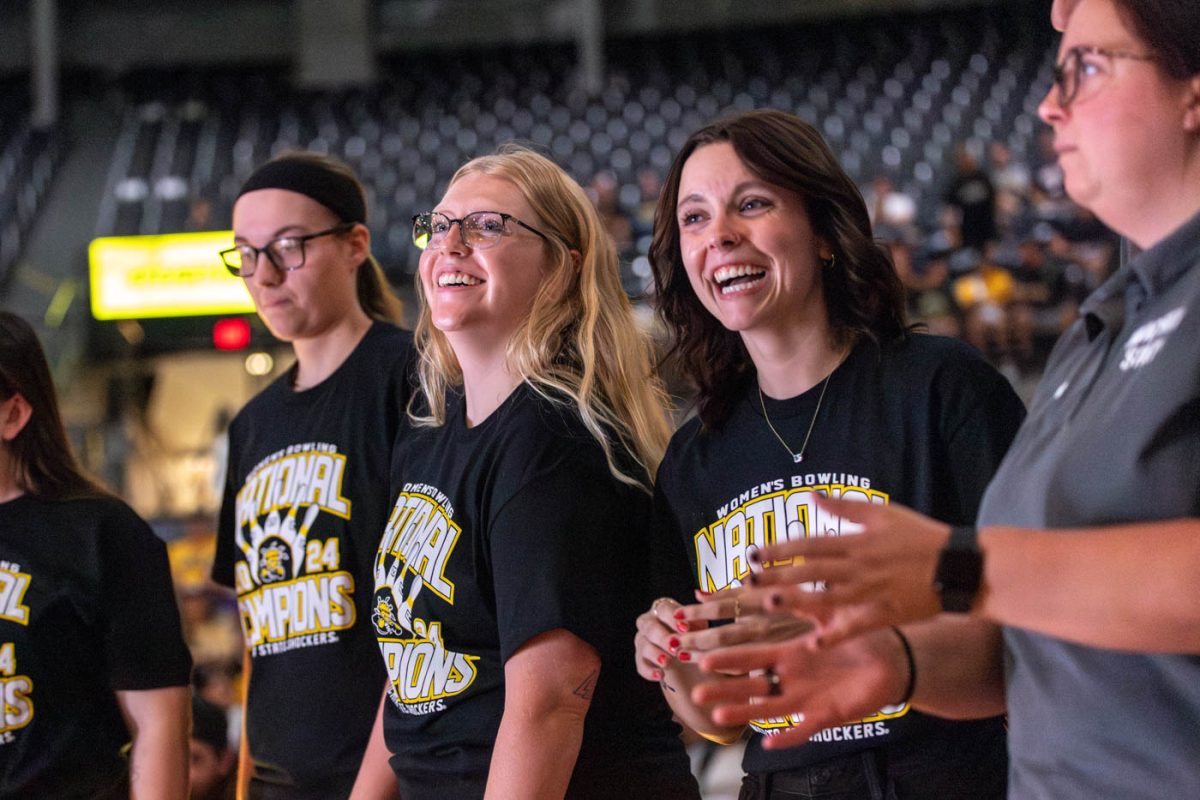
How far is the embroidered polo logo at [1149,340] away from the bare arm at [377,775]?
1314 millimetres

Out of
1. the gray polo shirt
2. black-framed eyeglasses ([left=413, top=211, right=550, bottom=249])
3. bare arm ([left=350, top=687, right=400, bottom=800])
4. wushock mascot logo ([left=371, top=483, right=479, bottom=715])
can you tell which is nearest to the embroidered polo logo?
the gray polo shirt

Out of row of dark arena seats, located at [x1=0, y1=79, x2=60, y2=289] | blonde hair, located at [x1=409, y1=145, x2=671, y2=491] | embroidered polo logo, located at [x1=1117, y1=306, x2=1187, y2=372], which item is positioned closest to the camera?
embroidered polo logo, located at [x1=1117, y1=306, x2=1187, y2=372]

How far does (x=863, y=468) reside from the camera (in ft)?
5.45

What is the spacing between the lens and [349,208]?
2508 millimetres

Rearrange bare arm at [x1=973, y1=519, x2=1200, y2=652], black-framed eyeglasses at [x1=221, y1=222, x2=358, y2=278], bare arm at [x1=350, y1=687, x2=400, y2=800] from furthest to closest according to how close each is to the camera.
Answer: black-framed eyeglasses at [x1=221, y1=222, x2=358, y2=278], bare arm at [x1=350, y1=687, x2=400, y2=800], bare arm at [x1=973, y1=519, x2=1200, y2=652]

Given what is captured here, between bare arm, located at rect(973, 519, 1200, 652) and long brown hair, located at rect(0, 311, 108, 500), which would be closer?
bare arm, located at rect(973, 519, 1200, 652)

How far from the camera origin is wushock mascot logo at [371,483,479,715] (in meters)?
1.80

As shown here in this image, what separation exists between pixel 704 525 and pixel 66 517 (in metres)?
1.13

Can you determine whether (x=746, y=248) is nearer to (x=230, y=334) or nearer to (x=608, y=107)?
(x=230, y=334)

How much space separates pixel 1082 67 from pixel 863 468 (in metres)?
0.67

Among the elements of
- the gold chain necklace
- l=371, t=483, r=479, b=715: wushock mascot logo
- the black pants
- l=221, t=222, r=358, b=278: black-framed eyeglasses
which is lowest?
the black pants

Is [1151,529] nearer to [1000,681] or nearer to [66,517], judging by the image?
[1000,681]

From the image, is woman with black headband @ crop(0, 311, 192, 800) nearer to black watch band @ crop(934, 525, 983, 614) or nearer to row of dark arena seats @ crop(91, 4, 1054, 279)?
black watch band @ crop(934, 525, 983, 614)

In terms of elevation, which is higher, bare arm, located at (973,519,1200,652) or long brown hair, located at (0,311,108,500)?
long brown hair, located at (0,311,108,500)
